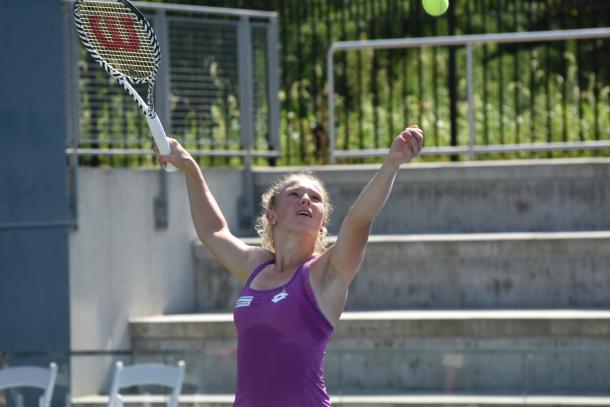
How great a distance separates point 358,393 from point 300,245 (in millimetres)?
2815

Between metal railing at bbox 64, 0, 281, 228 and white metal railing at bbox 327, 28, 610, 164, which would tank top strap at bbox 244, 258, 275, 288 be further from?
white metal railing at bbox 327, 28, 610, 164

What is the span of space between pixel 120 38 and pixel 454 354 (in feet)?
9.02

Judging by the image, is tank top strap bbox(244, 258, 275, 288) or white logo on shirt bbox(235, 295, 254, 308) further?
tank top strap bbox(244, 258, 275, 288)

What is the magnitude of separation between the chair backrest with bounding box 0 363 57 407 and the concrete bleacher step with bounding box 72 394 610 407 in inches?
12.5

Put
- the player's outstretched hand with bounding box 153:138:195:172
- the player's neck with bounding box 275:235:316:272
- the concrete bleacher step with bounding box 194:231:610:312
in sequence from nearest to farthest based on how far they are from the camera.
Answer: the player's neck with bounding box 275:235:316:272 < the player's outstretched hand with bounding box 153:138:195:172 < the concrete bleacher step with bounding box 194:231:610:312

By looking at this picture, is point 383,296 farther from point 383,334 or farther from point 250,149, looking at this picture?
point 250,149

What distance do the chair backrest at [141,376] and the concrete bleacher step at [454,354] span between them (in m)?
0.11

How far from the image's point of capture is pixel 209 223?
16.6 feet

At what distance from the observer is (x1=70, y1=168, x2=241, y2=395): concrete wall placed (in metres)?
9.17

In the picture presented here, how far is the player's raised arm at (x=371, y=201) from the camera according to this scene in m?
4.20

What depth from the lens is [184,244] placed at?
33.1ft

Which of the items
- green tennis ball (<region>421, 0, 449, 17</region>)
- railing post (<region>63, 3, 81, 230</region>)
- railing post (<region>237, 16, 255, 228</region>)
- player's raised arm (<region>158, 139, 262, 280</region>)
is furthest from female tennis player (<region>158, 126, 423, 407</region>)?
railing post (<region>237, 16, 255, 228</region>)

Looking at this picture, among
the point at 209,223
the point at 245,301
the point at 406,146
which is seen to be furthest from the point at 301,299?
the point at 209,223

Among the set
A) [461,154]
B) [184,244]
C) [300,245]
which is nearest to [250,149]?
[184,244]
